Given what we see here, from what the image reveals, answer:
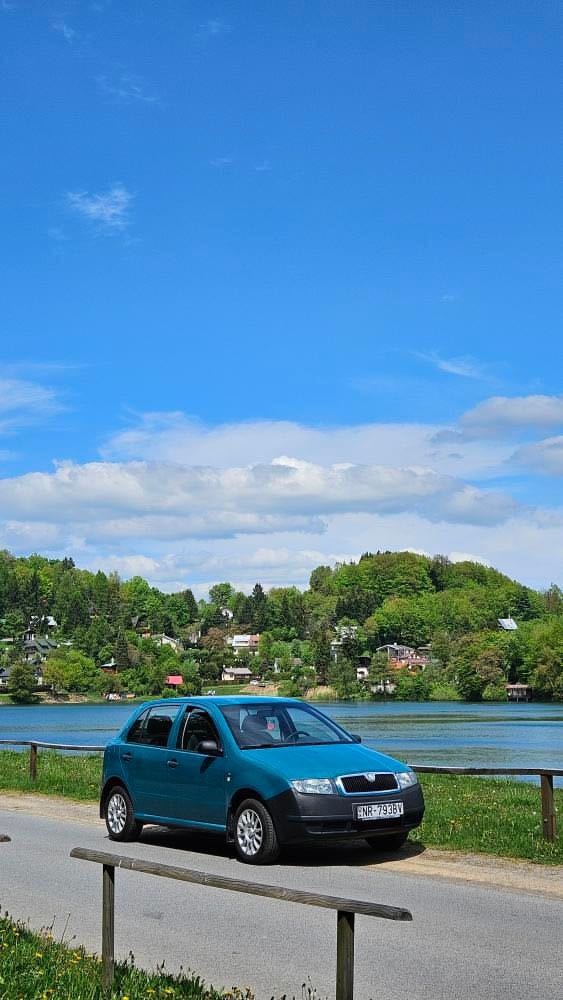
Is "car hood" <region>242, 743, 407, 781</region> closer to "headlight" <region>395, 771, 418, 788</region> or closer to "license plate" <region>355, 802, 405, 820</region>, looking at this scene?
"headlight" <region>395, 771, 418, 788</region>

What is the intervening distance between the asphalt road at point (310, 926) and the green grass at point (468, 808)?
1405 millimetres

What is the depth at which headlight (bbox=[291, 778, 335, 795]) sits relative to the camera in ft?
37.5

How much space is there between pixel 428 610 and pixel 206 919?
7503 inches

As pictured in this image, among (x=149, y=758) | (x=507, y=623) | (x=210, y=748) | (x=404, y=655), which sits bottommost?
(x=149, y=758)

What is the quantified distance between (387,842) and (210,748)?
7.08 feet

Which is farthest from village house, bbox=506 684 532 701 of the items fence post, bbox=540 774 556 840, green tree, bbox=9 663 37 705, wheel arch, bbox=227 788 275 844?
wheel arch, bbox=227 788 275 844

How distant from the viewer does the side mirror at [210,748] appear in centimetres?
1248

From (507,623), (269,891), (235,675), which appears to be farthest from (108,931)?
(507,623)

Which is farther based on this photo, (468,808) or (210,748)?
(468,808)

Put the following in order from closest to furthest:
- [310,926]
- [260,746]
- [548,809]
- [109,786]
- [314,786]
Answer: [310,926] → [314,786] → [260,746] → [548,809] → [109,786]

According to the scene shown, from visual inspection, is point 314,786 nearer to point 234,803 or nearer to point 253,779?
point 253,779

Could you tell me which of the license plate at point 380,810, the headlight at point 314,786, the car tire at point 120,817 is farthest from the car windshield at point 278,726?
the car tire at point 120,817

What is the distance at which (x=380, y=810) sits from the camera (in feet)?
38.3

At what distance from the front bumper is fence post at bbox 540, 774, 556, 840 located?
2211mm
